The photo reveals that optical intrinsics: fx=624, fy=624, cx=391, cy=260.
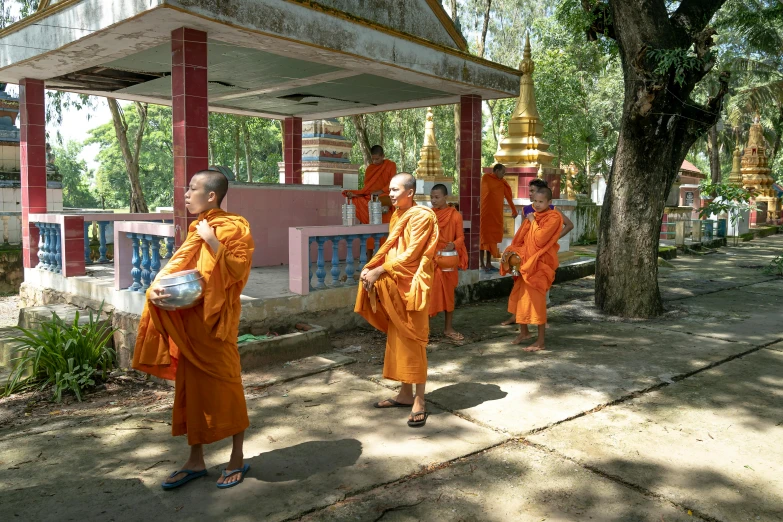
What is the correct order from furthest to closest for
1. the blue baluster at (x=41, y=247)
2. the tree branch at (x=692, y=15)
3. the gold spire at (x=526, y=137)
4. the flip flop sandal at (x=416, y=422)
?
the gold spire at (x=526, y=137) → the blue baluster at (x=41, y=247) → the tree branch at (x=692, y=15) → the flip flop sandal at (x=416, y=422)

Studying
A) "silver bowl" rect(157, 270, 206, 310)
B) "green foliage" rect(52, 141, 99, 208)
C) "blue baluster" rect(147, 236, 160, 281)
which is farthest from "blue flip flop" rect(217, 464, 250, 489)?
"green foliage" rect(52, 141, 99, 208)

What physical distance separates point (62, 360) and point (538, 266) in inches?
180

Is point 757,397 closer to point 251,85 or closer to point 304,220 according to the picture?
point 304,220

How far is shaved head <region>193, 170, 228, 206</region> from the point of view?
345cm

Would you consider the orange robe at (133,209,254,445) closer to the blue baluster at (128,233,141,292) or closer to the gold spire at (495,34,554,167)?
the blue baluster at (128,233,141,292)

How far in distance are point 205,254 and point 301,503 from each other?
4.55 ft

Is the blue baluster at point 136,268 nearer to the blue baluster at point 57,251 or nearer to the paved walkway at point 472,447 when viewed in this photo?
the paved walkway at point 472,447

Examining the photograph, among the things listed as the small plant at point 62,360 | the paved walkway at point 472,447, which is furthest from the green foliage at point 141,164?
the paved walkway at point 472,447

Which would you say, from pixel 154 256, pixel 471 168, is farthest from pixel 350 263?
pixel 471 168

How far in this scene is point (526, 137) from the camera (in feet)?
41.4

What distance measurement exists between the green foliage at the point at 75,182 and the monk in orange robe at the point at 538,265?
200 feet

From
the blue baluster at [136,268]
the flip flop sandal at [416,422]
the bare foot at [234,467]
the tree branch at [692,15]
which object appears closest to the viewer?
the bare foot at [234,467]

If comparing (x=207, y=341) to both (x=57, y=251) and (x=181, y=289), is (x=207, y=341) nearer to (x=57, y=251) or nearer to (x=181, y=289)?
(x=181, y=289)

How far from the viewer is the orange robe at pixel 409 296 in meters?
4.30
